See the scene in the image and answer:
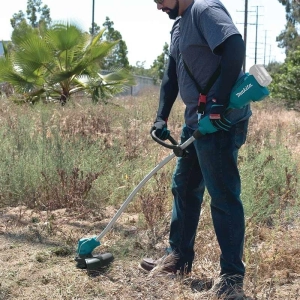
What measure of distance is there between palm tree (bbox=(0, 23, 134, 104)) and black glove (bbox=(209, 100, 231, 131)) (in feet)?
27.5

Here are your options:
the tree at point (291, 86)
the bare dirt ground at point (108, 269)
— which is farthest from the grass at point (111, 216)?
the tree at point (291, 86)

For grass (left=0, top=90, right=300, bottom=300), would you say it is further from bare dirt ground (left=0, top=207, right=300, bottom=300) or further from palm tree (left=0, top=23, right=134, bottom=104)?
palm tree (left=0, top=23, right=134, bottom=104)

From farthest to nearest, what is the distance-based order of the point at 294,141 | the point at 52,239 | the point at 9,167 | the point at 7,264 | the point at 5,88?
the point at 5,88 → the point at 294,141 → the point at 9,167 → the point at 52,239 → the point at 7,264

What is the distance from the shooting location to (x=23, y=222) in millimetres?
4832

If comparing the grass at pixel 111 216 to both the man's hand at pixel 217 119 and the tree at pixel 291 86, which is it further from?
the tree at pixel 291 86

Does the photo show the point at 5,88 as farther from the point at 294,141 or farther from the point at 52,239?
the point at 52,239

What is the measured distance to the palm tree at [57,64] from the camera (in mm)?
11312

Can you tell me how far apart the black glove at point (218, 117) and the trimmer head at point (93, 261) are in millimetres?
1259

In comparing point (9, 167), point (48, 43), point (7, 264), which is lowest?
point (7, 264)

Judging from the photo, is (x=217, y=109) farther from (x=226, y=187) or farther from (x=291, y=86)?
(x=291, y=86)

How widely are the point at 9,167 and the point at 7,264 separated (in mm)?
1800

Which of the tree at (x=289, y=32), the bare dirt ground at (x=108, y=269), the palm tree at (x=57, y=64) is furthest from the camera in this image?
the tree at (x=289, y=32)

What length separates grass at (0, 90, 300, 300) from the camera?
3.52 meters

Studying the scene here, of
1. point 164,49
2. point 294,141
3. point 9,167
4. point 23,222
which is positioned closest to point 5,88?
point 294,141
